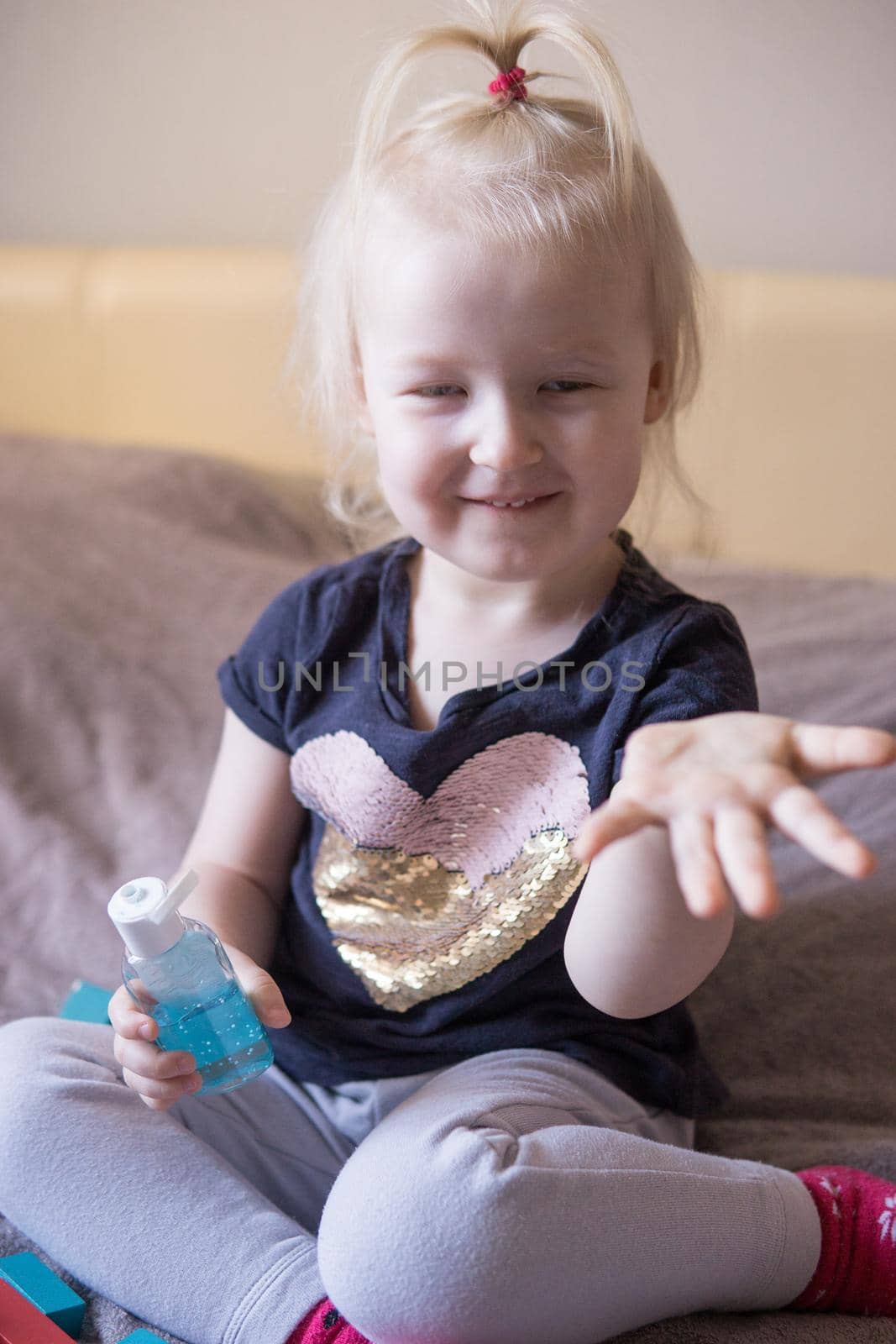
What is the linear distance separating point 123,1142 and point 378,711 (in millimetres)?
307

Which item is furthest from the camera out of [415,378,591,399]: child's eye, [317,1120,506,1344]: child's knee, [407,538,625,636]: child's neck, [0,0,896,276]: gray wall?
[0,0,896,276]: gray wall

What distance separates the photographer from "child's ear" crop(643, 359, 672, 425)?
2.64ft

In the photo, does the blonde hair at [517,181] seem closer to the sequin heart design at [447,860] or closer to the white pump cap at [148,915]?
the sequin heart design at [447,860]

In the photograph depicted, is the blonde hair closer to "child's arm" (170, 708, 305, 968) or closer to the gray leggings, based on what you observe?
"child's arm" (170, 708, 305, 968)

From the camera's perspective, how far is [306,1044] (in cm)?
84

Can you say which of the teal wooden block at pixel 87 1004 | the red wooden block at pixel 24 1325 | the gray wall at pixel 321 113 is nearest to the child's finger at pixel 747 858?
the red wooden block at pixel 24 1325

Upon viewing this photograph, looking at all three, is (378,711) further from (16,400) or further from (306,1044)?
(16,400)

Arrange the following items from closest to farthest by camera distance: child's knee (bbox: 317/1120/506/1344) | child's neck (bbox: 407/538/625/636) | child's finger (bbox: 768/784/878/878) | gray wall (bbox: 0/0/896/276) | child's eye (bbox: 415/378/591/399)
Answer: child's finger (bbox: 768/784/878/878) → child's knee (bbox: 317/1120/506/1344) → child's eye (bbox: 415/378/591/399) → child's neck (bbox: 407/538/625/636) → gray wall (bbox: 0/0/896/276)

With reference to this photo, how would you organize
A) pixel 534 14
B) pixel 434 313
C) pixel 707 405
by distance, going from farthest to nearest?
1. pixel 707 405
2. pixel 534 14
3. pixel 434 313

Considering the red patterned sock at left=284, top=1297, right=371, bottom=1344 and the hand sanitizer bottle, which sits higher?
the hand sanitizer bottle

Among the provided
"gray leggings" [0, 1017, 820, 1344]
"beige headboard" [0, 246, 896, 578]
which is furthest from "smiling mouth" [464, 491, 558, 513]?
"beige headboard" [0, 246, 896, 578]

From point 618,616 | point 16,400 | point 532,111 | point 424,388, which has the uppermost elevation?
point 532,111

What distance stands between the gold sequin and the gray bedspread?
0.73 ft

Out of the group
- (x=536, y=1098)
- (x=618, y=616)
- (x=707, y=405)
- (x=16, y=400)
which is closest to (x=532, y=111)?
(x=618, y=616)
